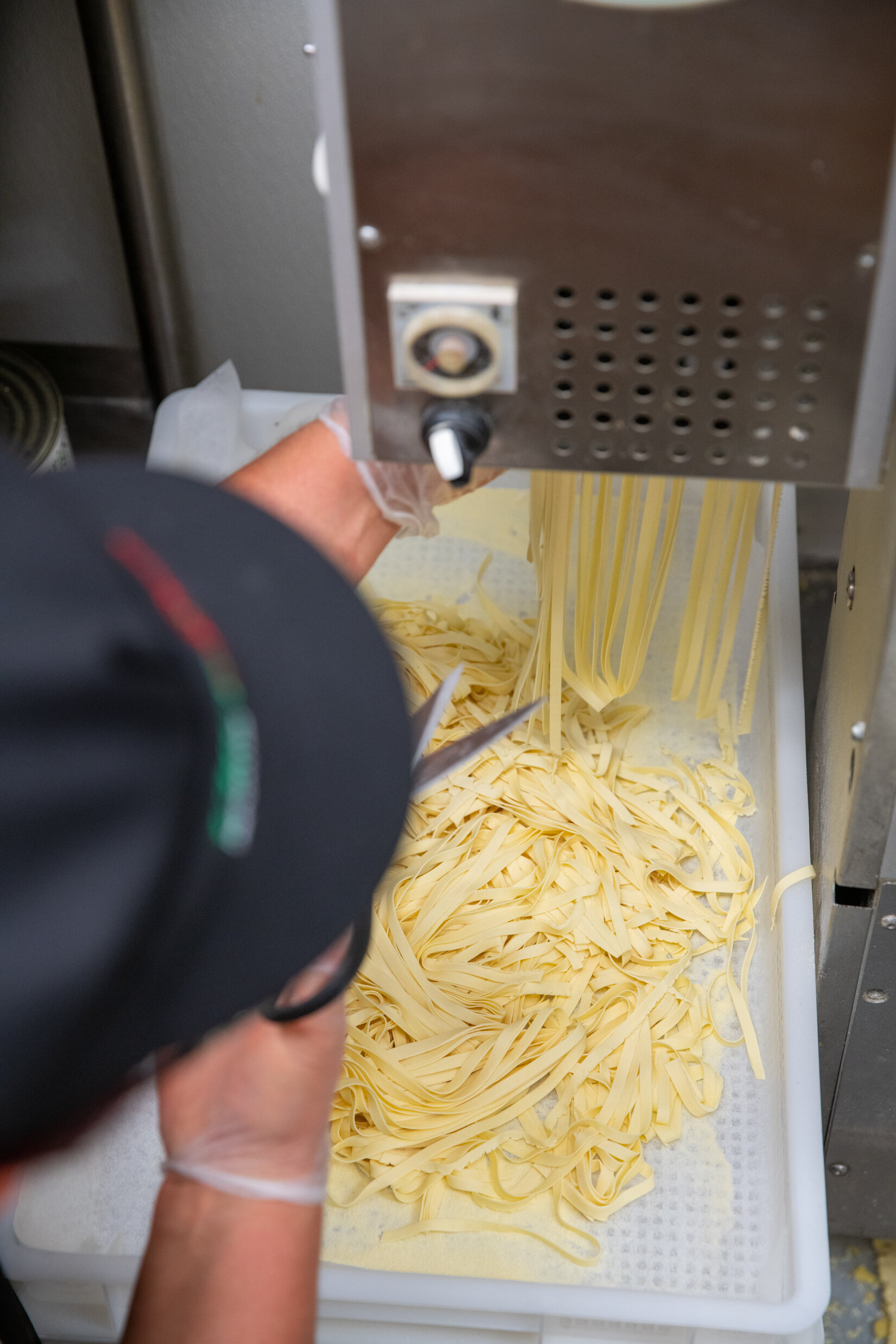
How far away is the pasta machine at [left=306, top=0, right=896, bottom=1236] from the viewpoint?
24.0 inches

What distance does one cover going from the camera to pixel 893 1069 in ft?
3.69

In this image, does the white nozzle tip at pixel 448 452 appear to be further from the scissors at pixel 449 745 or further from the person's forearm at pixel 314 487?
the person's forearm at pixel 314 487

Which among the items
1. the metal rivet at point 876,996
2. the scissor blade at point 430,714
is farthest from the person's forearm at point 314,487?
the metal rivet at point 876,996

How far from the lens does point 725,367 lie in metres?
0.73

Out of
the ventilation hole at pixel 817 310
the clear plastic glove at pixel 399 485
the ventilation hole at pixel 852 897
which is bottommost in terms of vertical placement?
the ventilation hole at pixel 852 897

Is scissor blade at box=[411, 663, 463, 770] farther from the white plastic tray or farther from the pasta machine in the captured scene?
the white plastic tray

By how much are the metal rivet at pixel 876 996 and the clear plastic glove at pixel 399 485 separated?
549 millimetres

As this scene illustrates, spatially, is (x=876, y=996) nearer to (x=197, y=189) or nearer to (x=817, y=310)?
(x=817, y=310)

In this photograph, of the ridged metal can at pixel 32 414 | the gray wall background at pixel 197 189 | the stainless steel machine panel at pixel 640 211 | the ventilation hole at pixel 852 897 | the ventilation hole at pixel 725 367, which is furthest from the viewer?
the ridged metal can at pixel 32 414

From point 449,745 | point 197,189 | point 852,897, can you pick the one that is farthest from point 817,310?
point 197,189

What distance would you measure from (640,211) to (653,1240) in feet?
2.95

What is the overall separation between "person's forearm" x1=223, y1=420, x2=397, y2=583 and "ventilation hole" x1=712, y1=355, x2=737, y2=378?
0.39 meters

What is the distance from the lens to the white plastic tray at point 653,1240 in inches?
40.0

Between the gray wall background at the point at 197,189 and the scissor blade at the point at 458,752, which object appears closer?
the scissor blade at the point at 458,752
